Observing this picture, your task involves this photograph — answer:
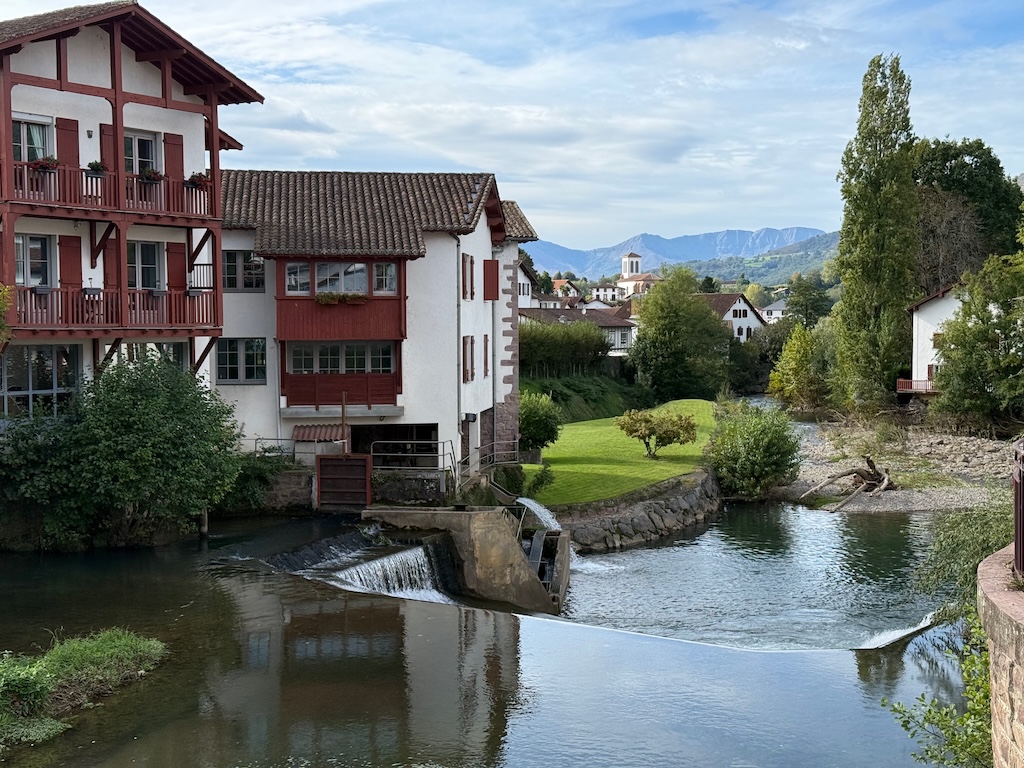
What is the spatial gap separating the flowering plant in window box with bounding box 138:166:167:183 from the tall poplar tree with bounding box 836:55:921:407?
4493 centimetres

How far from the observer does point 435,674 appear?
17.0m

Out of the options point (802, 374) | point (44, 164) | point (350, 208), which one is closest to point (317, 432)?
point (350, 208)

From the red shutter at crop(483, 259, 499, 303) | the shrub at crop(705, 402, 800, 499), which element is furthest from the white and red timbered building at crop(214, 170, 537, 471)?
the shrub at crop(705, 402, 800, 499)

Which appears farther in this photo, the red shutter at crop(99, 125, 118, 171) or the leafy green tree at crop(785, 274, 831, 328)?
the leafy green tree at crop(785, 274, 831, 328)

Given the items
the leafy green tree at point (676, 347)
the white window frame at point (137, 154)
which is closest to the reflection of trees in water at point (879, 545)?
the white window frame at point (137, 154)

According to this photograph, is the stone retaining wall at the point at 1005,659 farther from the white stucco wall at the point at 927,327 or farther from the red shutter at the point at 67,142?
the white stucco wall at the point at 927,327

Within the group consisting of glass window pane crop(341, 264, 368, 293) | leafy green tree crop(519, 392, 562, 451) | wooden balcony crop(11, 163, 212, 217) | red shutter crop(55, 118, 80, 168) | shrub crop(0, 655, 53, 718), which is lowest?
shrub crop(0, 655, 53, 718)

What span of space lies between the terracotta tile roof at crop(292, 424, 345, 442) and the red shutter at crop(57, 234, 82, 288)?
717 cm

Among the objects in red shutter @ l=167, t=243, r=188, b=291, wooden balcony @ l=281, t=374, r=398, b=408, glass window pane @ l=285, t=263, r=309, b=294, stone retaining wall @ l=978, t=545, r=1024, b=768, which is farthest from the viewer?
wooden balcony @ l=281, t=374, r=398, b=408

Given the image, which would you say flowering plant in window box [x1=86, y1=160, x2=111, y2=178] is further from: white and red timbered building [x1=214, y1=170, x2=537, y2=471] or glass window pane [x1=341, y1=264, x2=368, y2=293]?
glass window pane [x1=341, y1=264, x2=368, y2=293]

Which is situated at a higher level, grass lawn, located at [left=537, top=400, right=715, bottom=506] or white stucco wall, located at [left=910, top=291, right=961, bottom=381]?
white stucco wall, located at [left=910, top=291, right=961, bottom=381]

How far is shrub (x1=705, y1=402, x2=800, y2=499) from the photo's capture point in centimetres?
4375

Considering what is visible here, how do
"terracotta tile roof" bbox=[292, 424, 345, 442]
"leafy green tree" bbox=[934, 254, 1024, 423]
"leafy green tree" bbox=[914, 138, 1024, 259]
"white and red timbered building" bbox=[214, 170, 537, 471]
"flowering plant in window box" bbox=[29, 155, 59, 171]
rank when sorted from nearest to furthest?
"flowering plant in window box" bbox=[29, 155, 59, 171], "white and red timbered building" bbox=[214, 170, 537, 471], "terracotta tile roof" bbox=[292, 424, 345, 442], "leafy green tree" bbox=[934, 254, 1024, 423], "leafy green tree" bbox=[914, 138, 1024, 259]

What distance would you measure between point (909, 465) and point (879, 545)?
658 inches
